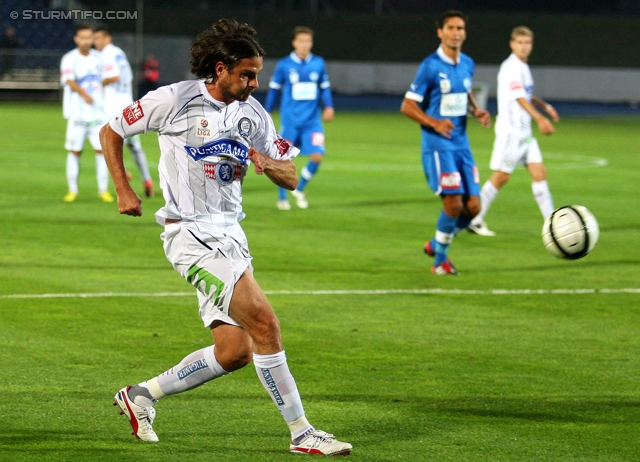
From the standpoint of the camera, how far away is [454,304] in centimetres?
905

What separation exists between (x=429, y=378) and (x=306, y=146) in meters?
9.57

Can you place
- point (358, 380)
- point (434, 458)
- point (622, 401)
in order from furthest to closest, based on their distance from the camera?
point (358, 380)
point (622, 401)
point (434, 458)

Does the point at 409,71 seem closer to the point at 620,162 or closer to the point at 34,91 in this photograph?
the point at 34,91

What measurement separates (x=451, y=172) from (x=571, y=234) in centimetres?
261

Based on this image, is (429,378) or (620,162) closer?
(429,378)

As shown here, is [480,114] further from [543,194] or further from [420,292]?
[543,194]

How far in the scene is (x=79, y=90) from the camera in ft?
51.6

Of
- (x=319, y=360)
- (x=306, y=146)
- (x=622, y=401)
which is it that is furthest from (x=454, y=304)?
(x=306, y=146)

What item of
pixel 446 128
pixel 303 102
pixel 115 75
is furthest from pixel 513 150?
pixel 115 75

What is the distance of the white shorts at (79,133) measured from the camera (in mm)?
16047

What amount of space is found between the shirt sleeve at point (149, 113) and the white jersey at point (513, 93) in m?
8.25

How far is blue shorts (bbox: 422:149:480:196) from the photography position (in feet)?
33.9

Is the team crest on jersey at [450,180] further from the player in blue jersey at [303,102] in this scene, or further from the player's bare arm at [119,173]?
the player in blue jersey at [303,102]

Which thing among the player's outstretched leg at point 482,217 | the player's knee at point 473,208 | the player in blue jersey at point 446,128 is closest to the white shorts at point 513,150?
the player's outstretched leg at point 482,217
